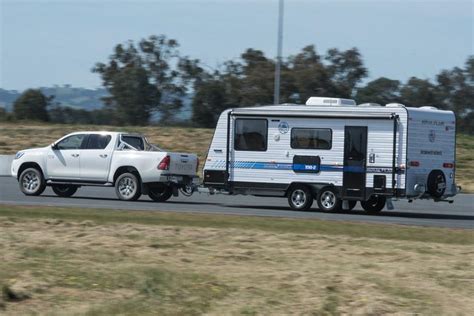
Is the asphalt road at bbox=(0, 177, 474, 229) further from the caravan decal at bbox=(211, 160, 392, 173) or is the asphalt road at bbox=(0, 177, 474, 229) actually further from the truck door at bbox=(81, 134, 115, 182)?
the caravan decal at bbox=(211, 160, 392, 173)

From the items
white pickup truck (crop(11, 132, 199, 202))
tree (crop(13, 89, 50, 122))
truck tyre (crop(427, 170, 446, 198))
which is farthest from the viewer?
tree (crop(13, 89, 50, 122))

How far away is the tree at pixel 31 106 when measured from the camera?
210 ft

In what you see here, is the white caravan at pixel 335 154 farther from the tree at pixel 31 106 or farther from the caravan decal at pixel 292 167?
the tree at pixel 31 106

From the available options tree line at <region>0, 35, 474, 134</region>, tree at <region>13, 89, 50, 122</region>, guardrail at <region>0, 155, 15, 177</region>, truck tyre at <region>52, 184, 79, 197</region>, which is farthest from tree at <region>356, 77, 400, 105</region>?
truck tyre at <region>52, 184, 79, 197</region>

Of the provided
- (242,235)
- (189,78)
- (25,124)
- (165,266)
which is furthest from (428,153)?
(189,78)

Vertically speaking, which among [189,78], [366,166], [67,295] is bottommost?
[67,295]

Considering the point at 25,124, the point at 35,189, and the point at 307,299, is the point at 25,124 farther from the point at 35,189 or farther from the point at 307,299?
the point at 307,299

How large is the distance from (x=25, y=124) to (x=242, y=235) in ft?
138

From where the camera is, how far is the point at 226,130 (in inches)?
993

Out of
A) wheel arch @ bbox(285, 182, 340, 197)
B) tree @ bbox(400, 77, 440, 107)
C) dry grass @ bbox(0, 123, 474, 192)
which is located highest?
tree @ bbox(400, 77, 440, 107)

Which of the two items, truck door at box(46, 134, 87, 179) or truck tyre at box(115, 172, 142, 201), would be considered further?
truck door at box(46, 134, 87, 179)

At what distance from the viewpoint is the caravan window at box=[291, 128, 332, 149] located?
24094mm

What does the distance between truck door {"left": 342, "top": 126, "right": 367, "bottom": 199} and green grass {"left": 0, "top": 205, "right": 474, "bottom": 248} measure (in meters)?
3.23

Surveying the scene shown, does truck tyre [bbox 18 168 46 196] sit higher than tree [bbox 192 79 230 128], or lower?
lower
